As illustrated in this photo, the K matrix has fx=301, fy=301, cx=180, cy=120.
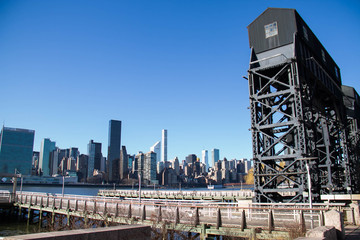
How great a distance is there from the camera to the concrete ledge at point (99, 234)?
6723 mm

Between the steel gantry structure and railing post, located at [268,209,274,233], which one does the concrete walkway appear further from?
the steel gantry structure

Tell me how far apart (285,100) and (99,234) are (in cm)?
2744

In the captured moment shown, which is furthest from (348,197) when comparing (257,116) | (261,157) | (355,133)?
(355,133)

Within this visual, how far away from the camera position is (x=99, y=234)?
311 inches

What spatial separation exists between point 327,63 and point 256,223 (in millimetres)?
36035

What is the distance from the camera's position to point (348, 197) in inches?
1257

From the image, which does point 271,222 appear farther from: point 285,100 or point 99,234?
point 285,100

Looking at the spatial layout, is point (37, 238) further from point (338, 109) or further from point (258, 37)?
point (338, 109)

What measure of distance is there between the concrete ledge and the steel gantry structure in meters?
21.0

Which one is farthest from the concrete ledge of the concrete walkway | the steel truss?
the steel truss

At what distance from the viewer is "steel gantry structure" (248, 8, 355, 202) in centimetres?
2981

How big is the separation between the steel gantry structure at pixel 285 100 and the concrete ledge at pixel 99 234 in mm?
20986

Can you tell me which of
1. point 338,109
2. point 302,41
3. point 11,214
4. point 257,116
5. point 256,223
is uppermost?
point 302,41

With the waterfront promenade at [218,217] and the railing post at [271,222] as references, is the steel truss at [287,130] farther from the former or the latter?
the railing post at [271,222]
